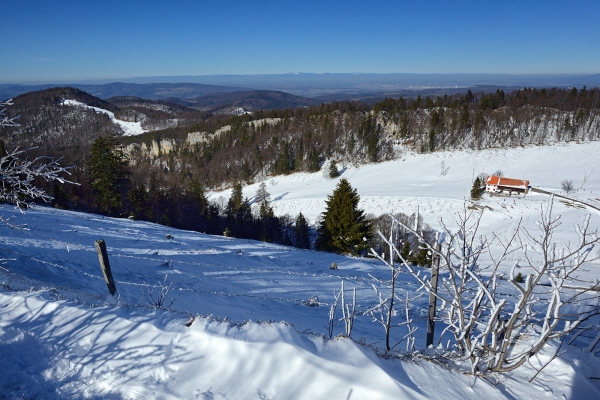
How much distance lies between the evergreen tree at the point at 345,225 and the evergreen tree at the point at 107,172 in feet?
61.8

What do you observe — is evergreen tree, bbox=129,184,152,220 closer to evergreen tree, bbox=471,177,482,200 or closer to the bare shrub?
the bare shrub

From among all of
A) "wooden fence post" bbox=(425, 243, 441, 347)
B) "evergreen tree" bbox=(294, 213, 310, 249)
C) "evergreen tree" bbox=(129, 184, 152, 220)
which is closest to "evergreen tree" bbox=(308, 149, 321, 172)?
"evergreen tree" bbox=(294, 213, 310, 249)

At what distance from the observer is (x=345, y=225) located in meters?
23.2

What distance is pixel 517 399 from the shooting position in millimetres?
3152

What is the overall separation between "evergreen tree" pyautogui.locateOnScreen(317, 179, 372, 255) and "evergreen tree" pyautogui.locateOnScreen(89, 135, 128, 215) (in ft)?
61.8

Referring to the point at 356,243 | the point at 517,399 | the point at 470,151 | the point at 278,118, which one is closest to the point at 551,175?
the point at 470,151

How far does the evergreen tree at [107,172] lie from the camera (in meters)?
27.4

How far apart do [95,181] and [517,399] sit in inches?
1249

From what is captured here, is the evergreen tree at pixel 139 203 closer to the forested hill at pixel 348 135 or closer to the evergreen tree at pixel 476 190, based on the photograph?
the forested hill at pixel 348 135

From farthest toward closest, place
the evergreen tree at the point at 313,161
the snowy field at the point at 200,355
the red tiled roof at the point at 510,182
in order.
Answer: the evergreen tree at the point at 313,161 < the red tiled roof at the point at 510,182 < the snowy field at the point at 200,355

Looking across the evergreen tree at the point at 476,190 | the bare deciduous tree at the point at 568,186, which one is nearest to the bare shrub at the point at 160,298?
the evergreen tree at the point at 476,190

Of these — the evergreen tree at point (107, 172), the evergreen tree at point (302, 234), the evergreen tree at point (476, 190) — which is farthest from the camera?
the evergreen tree at point (476, 190)

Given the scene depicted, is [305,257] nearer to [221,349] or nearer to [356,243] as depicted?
[356,243]

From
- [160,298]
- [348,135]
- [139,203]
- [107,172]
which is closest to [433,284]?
[160,298]
